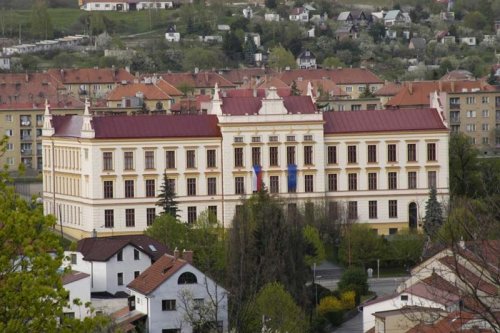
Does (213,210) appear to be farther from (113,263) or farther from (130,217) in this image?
(113,263)

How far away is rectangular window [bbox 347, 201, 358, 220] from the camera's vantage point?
7645 centimetres

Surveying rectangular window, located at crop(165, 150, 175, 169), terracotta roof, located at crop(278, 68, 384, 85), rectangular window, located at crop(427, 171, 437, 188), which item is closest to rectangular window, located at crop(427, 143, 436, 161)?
rectangular window, located at crop(427, 171, 437, 188)

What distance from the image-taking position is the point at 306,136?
78.2 m

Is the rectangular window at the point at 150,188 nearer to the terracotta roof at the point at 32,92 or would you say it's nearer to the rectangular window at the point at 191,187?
the rectangular window at the point at 191,187

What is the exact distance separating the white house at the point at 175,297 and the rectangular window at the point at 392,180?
28.2 m

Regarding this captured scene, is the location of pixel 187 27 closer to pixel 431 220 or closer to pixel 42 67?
pixel 42 67

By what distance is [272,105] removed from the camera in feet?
255

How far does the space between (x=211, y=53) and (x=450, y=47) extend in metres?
27.6

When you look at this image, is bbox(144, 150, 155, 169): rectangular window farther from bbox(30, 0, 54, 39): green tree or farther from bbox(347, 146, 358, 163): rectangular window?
bbox(30, 0, 54, 39): green tree

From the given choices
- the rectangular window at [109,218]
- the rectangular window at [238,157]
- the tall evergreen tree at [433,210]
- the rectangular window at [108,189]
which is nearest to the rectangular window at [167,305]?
the tall evergreen tree at [433,210]

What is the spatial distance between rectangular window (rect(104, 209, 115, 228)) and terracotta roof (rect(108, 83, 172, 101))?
34.1 metres

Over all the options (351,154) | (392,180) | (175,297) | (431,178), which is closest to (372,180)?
(392,180)

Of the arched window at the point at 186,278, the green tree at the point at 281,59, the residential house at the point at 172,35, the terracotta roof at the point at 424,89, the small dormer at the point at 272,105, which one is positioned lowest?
the arched window at the point at 186,278

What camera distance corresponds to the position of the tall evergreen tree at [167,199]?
73.6m
